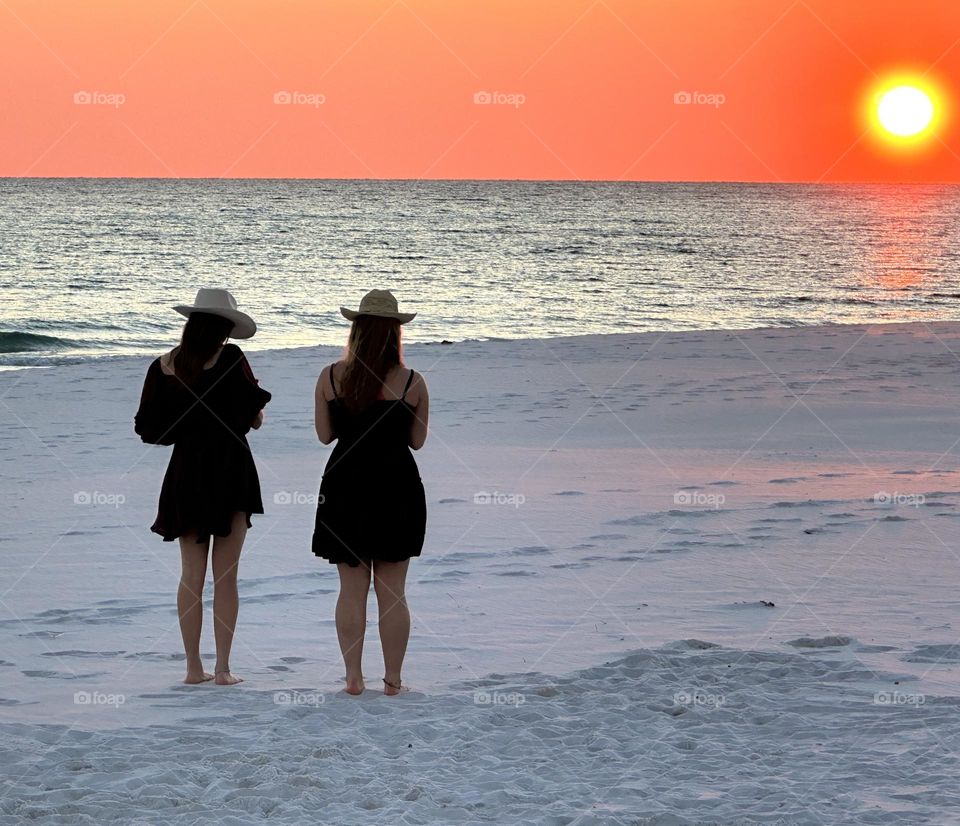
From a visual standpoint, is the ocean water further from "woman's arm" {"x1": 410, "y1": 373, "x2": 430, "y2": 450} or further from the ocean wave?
"woman's arm" {"x1": 410, "y1": 373, "x2": 430, "y2": 450}

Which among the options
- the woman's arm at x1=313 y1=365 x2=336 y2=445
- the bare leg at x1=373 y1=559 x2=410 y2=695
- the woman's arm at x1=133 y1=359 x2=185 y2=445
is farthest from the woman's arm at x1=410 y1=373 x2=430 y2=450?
the woman's arm at x1=133 y1=359 x2=185 y2=445

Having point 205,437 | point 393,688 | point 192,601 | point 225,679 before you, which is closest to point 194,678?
point 225,679

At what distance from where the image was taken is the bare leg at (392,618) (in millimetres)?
4715

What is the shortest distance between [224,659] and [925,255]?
47.2m

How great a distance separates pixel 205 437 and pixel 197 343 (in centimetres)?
37

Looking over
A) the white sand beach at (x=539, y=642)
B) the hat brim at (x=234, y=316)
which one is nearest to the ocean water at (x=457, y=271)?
the white sand beach at (x=539, y=642)

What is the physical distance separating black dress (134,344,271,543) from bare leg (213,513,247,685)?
5 centimetres

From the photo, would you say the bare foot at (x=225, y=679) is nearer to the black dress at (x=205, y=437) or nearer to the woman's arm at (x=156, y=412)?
the black dress at (x=205, y=437)

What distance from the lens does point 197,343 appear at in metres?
4.68

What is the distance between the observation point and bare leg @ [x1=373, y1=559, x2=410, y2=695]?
15.5 feet

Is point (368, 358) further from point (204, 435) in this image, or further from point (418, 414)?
point (204, 435)

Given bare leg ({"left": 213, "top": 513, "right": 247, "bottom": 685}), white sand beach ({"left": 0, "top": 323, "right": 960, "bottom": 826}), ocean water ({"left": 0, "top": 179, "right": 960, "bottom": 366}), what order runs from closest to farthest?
white sand beach ({"left": 0, "top": 323, "right": 960, "bottom": 826}), bare leg ({"left": 213, "top": 513, "right": 247, "bottom": 685}), ocean water ({"left": 0, "top": 179, "right": 960, "bottom": 366})

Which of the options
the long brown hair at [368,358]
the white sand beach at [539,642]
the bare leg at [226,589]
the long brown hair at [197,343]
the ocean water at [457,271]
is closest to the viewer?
the white sand beach at [539,642]

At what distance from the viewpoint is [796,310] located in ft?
96.9
